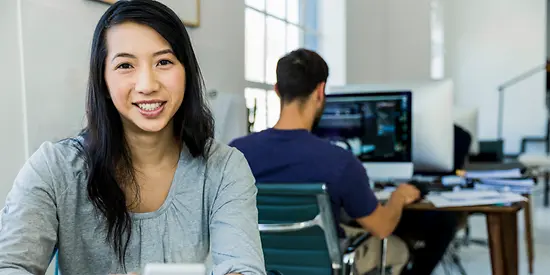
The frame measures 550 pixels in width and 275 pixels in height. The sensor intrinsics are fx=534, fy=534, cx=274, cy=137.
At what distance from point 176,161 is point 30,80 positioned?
0.57 metres

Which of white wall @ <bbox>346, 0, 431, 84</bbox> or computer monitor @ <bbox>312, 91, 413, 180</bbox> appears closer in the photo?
computer monitor @ <bbox>312, 91, 413, 180</bbox>

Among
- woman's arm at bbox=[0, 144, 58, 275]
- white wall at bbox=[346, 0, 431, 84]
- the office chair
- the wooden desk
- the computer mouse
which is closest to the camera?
woman's arm at bbox=[0, 144, 58, 275]

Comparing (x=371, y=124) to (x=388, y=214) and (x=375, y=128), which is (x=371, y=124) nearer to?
(x=375, y=128)

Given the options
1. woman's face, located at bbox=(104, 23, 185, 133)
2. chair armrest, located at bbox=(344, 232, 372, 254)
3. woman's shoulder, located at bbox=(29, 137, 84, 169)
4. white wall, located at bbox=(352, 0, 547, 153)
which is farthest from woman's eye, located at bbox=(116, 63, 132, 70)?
white wall, located at bbox=(352, 0, 547, 153)

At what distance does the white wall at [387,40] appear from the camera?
424cm

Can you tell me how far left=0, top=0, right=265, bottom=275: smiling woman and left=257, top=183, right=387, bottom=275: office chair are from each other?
42 cm

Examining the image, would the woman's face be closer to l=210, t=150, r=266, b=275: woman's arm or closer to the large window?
l=210, t=150, r=266, b=275: woman's arm

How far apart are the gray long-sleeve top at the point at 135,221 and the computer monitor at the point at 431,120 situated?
4.84 ft

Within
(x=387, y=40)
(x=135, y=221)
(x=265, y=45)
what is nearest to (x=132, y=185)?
(x=135, y=221)

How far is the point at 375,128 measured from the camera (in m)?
2.39

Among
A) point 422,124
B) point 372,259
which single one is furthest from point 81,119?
point 422,124

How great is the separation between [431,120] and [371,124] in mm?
266

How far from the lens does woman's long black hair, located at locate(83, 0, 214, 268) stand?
0.98m

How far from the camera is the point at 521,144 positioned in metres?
7.92
